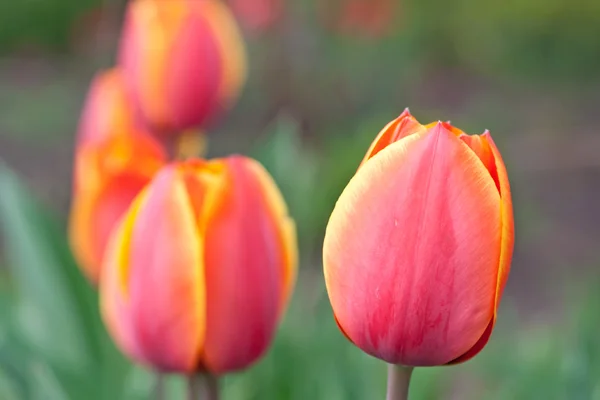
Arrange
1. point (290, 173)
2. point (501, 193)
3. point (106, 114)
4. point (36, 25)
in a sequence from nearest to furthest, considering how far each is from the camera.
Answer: point (501, 193) → point (106, 114) → point (290, 173) → point (36, 25)

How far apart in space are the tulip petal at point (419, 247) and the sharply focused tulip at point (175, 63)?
39 centimetres

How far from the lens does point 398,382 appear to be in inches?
11.4

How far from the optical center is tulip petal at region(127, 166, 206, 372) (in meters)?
0.33

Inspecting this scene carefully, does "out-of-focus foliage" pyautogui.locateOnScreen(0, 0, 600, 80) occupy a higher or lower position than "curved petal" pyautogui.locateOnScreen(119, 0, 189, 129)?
higher

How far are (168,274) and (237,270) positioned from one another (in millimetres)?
28

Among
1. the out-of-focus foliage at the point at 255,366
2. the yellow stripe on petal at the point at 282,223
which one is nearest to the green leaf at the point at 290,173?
the out-of-focus foliage at the point at 255,366

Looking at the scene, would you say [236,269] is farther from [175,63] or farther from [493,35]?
[493,35]

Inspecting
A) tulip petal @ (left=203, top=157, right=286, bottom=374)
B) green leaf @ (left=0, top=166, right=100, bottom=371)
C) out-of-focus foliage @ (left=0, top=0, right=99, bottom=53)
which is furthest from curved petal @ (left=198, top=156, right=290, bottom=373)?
out-of-focus foliage @ (left=0, top=0, right=99, bottom=53)

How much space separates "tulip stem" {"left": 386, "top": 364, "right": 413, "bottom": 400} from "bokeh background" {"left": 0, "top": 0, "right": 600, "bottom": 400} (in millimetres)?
235

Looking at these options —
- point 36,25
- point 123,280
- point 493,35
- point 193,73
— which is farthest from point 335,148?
point 36,25

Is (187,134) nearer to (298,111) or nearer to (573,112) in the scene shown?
(298,111)

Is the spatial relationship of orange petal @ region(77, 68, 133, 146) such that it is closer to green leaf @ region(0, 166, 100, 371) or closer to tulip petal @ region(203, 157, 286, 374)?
green leaf @ region(0, 166, 100, 371)

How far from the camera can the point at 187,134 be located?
0.66m

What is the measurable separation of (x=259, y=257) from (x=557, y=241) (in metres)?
1.58
